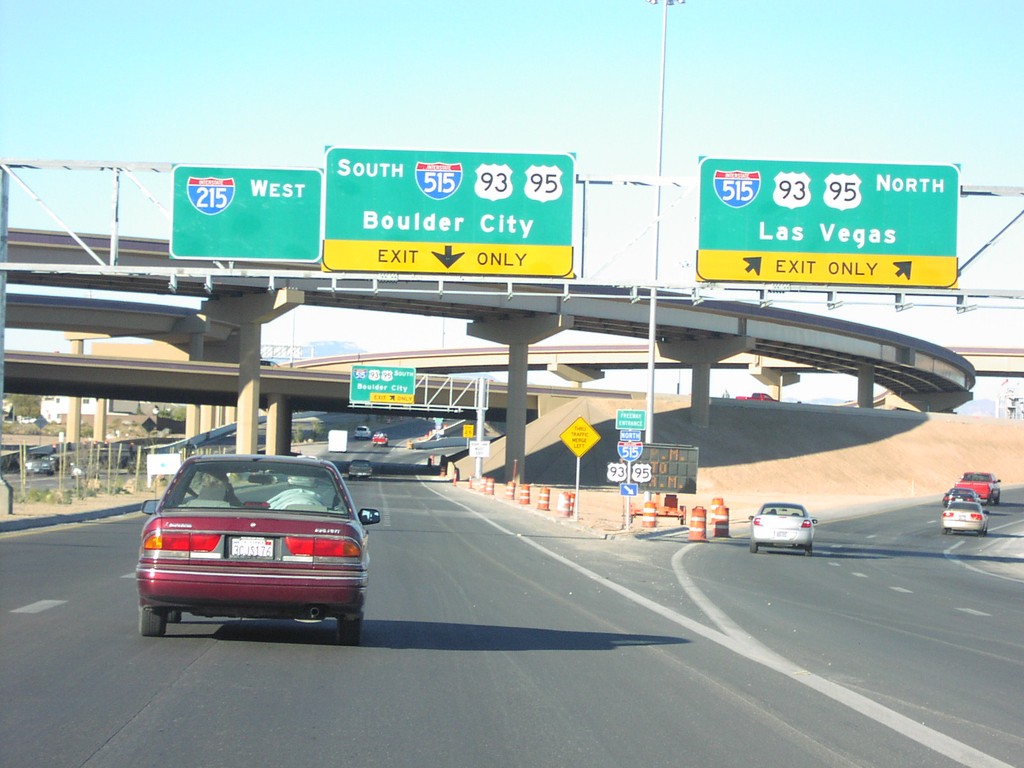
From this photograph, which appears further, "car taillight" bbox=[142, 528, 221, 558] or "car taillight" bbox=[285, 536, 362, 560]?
"car taillight" bbox=[285, 536, 362, 560]

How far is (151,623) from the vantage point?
10891 mm

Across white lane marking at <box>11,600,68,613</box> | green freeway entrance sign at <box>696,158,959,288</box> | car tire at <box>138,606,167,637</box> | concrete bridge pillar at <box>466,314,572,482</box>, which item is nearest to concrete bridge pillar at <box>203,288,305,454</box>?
concrete bridge pillar at <box>466,314,572,482</box>

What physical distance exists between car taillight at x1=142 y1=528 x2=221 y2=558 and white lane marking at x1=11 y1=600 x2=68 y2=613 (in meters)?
3.66

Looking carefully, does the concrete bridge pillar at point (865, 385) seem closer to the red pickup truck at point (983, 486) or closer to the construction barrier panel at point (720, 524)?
the red pickup truck at point (983, 486)

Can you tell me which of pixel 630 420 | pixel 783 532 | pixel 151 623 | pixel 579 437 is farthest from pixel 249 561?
pixel 630 420

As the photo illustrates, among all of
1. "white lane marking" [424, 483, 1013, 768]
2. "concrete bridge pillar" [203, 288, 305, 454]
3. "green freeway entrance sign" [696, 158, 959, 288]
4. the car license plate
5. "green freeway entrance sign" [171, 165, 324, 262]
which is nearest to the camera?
"white lane marking" [424, 483, 1013, 768]

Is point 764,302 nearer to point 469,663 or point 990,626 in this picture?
point 990,626

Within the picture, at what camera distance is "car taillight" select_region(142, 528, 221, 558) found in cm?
988

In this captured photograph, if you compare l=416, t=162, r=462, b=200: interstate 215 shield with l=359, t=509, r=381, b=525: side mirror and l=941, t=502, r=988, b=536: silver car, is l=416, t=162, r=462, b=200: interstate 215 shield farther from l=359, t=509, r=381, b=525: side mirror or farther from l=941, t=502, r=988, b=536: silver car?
l=941, t=502, r=988, b=536: silver car

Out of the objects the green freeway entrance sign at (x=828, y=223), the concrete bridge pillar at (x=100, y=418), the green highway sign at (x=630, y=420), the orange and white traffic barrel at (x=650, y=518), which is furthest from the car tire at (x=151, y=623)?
the concrete bridge pillar at (x=100, y=418)

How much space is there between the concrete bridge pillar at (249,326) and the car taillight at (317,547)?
4489 cm

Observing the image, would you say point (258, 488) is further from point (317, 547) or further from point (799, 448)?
point (799, 448)

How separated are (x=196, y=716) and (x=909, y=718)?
514cm

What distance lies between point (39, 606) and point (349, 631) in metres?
4.31
